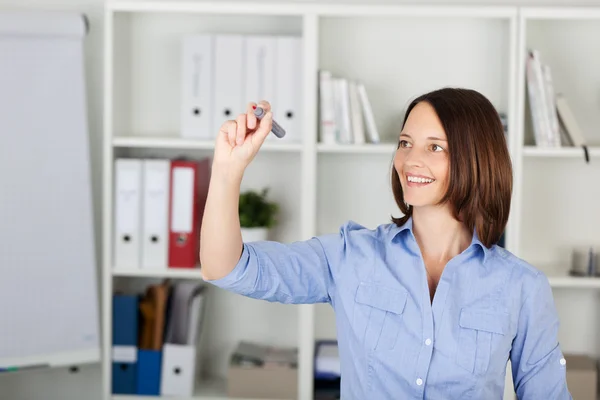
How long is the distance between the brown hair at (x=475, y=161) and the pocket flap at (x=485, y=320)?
0.15 m

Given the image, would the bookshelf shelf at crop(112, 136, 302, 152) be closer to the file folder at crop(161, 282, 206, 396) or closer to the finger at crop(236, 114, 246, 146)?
the file folder at crop(161, 282, 206, 396)

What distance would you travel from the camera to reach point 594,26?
339cm

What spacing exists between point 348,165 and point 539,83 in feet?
2.57

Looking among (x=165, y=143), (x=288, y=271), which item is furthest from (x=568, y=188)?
(x=288, y=271)

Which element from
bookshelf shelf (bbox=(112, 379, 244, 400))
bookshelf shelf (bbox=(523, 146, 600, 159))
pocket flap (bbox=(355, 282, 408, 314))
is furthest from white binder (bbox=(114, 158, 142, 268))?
pocket flap (bbox=(355, 282, 408, 314))

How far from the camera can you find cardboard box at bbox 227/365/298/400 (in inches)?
128

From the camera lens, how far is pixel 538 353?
5.76 feet

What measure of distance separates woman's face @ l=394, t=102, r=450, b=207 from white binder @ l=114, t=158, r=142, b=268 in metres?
1.62

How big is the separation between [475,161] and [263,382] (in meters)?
1.77

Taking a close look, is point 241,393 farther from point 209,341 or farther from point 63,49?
point 63,49

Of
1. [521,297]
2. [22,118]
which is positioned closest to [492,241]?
[521,297]

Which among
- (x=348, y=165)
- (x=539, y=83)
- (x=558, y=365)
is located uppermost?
(x=539, y=83)

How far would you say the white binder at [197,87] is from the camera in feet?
10.6

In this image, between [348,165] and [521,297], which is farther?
[348,165]
